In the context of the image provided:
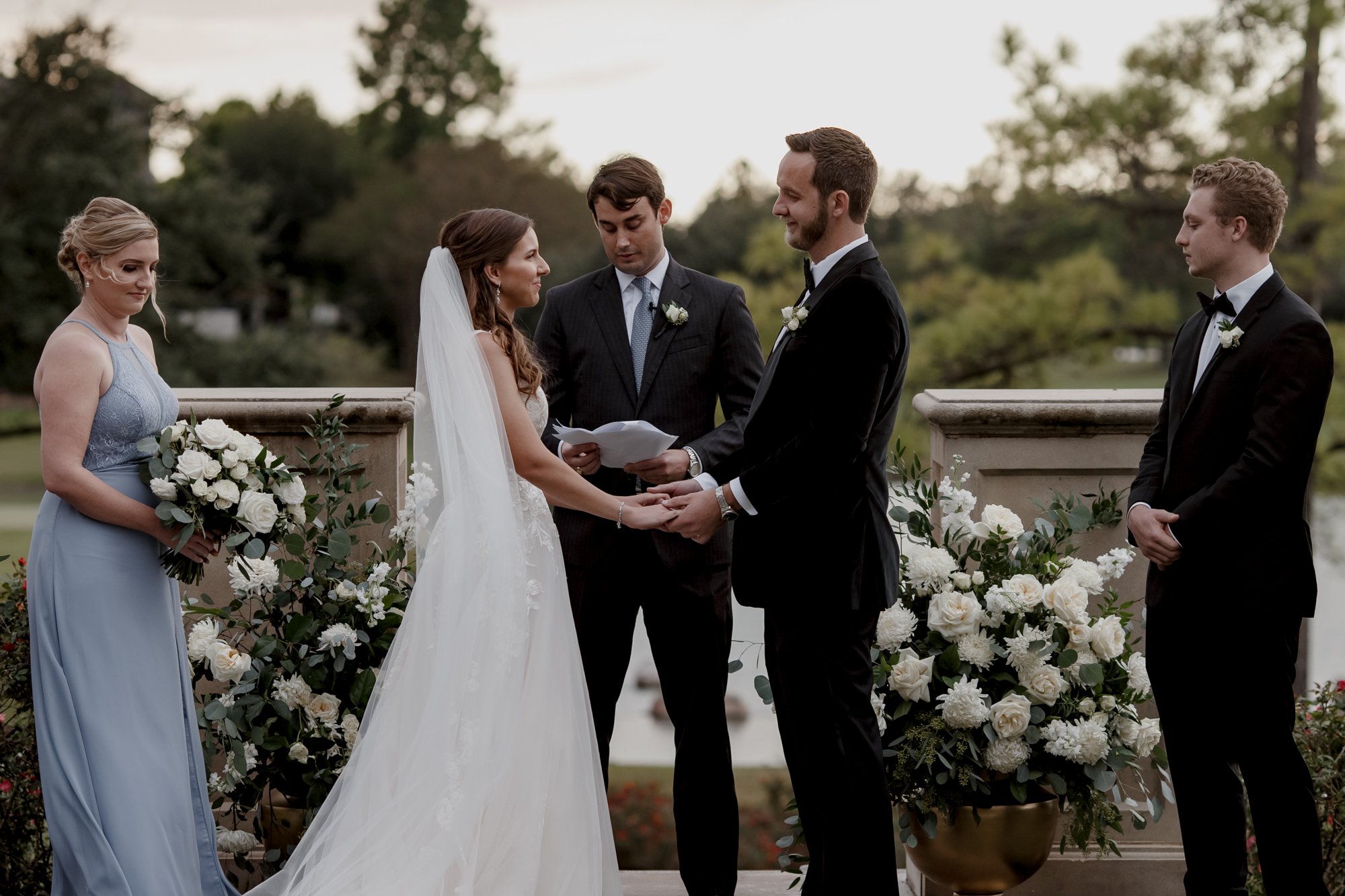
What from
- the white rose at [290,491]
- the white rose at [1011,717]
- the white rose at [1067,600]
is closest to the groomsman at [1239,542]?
the white rose at [1067,600]

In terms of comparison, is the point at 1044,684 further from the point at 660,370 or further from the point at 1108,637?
the point at 660,370

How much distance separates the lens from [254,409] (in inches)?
164

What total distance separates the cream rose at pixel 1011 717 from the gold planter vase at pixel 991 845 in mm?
238

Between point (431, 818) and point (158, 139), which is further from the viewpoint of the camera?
point (158, 139)

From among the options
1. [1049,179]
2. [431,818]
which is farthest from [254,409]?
[1049,179]

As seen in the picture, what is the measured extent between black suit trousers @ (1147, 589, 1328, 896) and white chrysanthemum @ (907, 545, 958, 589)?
59cm

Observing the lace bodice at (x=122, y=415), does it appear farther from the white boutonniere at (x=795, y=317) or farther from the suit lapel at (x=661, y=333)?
the white boutonniere at (x=795, y=317)

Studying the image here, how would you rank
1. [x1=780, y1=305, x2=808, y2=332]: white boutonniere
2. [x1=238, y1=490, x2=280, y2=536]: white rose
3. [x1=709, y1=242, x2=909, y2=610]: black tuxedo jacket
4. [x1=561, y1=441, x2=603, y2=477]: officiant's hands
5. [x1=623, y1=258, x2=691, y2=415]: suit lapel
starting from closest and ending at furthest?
[x1=709, y1=242, x2=909, y2=610]: black tuxedo jacket, [x1=780, y1=305, x2=808, y2=332]: white boutonniere, [x1=238, y1=490, x2=280, y2=536]: white rose, [x1=561, y1=441, x2=603, y2=477]: officiant's hands, [x1=623, y1=258, x2=691, y2=415]: suit lapel

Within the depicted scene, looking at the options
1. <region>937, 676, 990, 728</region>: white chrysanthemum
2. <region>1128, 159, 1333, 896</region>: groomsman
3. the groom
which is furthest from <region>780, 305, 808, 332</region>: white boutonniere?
<region>937, 676, 990, 728</region>: white chrysanthemum

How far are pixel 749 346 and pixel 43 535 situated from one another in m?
2.08

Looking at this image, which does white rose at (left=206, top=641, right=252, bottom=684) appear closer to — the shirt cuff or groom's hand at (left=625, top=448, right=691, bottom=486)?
groom's hand at (left=625, top=448, right=691, bottom=486)

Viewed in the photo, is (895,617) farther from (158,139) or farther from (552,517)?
(158,139)

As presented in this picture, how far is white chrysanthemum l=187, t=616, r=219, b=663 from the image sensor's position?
12.9 ft

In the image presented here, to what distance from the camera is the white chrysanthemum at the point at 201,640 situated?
3932mm
